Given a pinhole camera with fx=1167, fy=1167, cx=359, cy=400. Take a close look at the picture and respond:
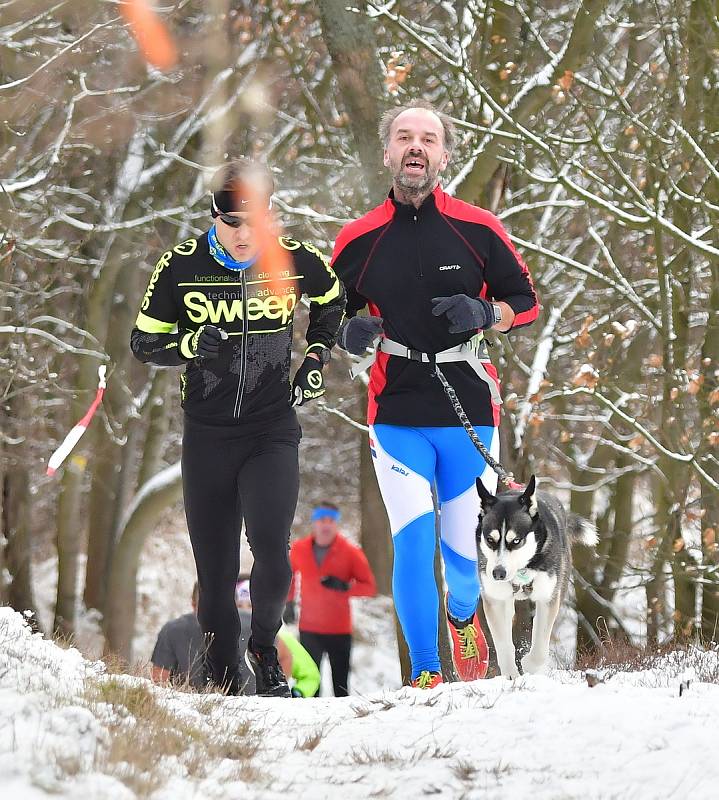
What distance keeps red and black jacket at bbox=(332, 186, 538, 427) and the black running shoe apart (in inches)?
50.5

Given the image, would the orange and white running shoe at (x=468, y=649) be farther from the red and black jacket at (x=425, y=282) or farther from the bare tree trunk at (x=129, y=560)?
the bare tree trunk at (x=129, y=560)

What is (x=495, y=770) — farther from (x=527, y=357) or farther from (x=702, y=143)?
(x=527, y=357)

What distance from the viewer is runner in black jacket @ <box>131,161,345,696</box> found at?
5.56 metres

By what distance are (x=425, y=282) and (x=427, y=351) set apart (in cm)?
34

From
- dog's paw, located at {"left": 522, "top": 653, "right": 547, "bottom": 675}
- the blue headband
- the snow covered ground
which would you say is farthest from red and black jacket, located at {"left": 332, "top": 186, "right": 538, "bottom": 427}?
the blue headband

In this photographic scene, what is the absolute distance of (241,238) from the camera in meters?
5.61

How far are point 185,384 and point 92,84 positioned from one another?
983cm

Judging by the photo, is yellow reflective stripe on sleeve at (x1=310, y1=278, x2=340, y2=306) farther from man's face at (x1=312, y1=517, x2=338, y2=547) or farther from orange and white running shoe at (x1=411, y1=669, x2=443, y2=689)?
man's face at (x1=312, y1=517, x2=338, y2=547)

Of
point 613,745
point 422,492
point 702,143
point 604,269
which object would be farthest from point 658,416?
point 613,745

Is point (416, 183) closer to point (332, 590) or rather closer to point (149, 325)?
point (149, 325)

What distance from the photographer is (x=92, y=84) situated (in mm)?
14398

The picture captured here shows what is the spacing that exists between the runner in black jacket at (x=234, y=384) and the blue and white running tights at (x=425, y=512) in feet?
1.61

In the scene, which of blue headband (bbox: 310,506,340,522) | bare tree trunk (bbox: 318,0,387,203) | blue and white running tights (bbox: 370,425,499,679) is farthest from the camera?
blue headband (bbox: 310,506,340,522)

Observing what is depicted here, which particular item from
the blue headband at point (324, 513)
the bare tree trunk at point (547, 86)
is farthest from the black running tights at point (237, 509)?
the blue headband at point (324, 513)
